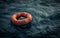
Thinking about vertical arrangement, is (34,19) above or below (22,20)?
above

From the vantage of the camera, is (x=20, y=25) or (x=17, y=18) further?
(x=17, y=18)

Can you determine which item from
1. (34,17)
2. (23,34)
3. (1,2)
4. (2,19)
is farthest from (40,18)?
(1,2)

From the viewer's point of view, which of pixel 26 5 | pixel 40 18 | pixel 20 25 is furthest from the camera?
pixel 26 5

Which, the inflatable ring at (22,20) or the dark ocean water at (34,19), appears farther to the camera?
the inflatable ring at (22,20)

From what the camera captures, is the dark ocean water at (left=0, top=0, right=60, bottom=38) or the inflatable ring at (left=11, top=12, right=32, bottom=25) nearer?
the dark ocean water at (left=0, top=0, right=60, bottom=38)

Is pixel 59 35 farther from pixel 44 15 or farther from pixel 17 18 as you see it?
pixel 17 18

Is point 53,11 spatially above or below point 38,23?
above

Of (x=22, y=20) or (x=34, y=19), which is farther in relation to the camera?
(x=34, y=19)

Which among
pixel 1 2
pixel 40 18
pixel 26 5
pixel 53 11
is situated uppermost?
pixel 1 2
